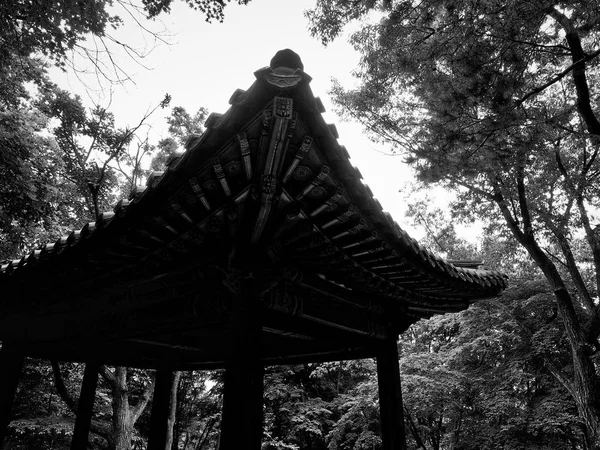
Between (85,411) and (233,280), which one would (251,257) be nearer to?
(233,280)

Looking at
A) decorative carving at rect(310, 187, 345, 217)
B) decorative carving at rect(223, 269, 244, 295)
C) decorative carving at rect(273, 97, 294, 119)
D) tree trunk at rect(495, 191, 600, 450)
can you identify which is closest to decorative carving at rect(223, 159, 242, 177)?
decorative carving at rect(273, 97, 294, 119)

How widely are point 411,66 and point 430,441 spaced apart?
1743 centimetres

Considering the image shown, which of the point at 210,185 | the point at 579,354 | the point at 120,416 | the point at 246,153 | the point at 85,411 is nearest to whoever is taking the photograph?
the point at 246,153

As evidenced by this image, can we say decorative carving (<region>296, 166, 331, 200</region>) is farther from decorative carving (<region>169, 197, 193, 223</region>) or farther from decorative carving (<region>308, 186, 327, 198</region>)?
decorative carving (<region>169, 197, 193, 223</region>)

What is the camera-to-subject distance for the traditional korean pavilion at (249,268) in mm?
2328

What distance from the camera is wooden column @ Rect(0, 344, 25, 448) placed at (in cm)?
496

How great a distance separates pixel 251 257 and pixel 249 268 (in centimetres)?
9

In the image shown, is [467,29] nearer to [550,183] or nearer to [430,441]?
[550,183]

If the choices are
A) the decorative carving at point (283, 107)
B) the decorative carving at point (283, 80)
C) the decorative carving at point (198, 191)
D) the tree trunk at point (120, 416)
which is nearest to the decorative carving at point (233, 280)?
the decorative carving at point (198, 191)

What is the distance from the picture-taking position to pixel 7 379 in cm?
509

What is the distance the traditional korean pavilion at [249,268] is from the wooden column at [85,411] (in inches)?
32.1

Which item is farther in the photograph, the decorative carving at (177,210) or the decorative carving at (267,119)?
the decorative carving at (177,210)

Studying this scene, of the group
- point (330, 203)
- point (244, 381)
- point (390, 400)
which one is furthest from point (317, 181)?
point (390, 400)

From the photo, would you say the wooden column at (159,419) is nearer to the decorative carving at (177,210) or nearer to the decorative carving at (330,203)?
the decorative carving at (177,210)
